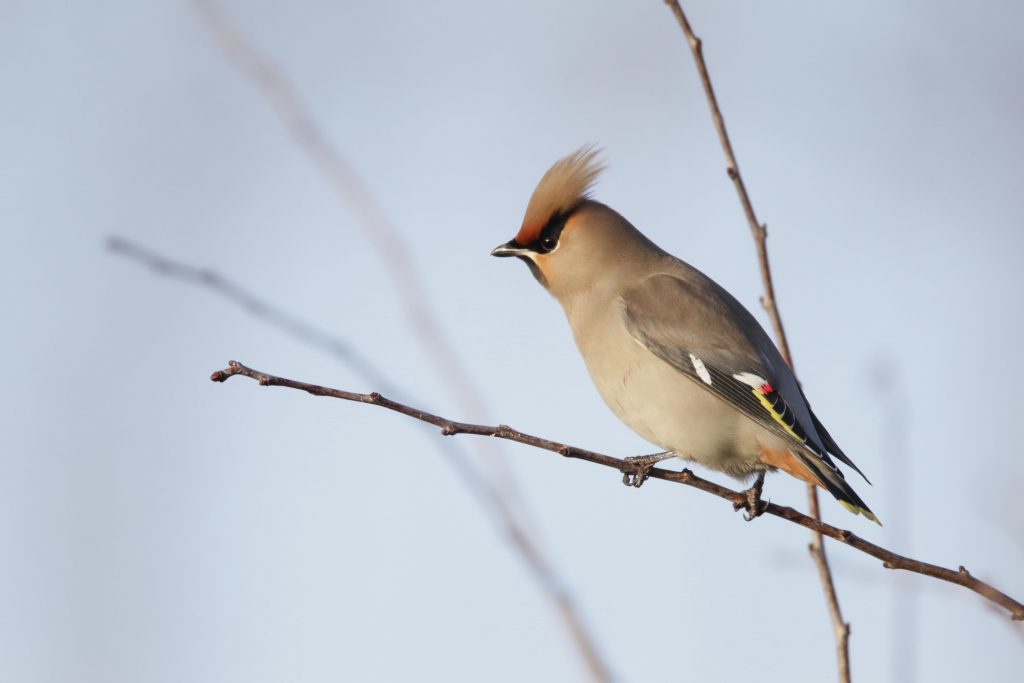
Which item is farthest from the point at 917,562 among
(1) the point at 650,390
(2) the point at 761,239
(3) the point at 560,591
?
(1) the point at 650,390

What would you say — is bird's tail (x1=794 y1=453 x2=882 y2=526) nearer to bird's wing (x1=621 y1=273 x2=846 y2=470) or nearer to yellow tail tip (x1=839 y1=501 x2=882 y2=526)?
yellow tail tip (x1=839 y1=501 x2=882 y2=526)

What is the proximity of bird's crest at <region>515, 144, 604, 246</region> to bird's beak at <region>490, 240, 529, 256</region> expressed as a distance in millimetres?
36

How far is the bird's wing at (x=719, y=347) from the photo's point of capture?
3.56 m

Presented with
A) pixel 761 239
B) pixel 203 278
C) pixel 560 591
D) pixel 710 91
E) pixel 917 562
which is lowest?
pixel 560 591

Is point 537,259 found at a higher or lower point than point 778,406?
higher

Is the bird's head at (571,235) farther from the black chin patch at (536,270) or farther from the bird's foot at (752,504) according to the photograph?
the bird's foot at (752,504)

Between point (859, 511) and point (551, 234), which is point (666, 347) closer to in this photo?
point (551, 234)

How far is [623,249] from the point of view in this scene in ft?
14.0

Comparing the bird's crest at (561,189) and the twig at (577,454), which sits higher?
the bird's crest at (561,189)

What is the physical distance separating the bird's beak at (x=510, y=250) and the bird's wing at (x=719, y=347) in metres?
0.48

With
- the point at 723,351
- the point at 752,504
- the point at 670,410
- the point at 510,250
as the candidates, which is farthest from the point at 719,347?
the point at 510,250

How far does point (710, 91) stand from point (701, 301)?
1245mm

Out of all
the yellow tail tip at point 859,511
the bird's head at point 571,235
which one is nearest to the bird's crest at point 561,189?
the bird's head at point 571,235

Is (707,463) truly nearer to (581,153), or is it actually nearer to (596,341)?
(596,341)
